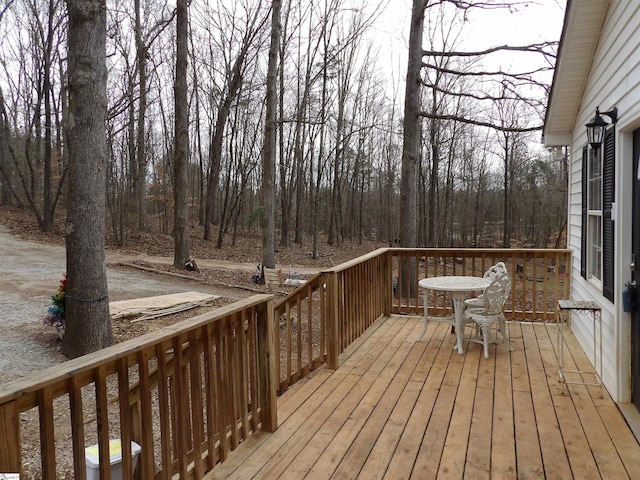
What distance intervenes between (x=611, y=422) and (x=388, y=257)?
3373mm

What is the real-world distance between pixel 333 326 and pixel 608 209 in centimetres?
249

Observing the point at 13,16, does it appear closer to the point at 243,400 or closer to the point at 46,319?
the point at 46,319

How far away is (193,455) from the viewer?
233cm

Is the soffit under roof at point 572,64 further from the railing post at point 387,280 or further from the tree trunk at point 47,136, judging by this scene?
the tree trunk at point 47,136

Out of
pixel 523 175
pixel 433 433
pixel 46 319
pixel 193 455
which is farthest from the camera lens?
pixel 523 175

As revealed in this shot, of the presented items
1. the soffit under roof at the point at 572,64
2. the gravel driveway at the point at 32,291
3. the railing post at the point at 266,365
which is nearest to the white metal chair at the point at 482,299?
the soffit under roof at the point at 572,64

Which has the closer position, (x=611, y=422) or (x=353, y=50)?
(x=611, y=422)

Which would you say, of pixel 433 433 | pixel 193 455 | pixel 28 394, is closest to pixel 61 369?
pixel 28 394

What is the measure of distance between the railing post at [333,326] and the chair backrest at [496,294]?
1.48m

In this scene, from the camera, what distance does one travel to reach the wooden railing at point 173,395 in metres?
1.48

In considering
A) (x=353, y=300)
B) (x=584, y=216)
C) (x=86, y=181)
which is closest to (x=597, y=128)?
(x=584, y=216)

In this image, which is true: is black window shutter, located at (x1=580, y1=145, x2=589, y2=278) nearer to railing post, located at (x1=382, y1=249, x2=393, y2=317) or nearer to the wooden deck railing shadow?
railing post, located at (x1=382, y1=249, x2=393, y2=317)

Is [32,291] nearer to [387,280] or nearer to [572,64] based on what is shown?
[387,280]

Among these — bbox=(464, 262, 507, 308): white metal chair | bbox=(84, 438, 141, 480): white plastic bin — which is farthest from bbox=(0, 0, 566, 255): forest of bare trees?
bbox=(84, 438, 141, 480): white plastic bin
